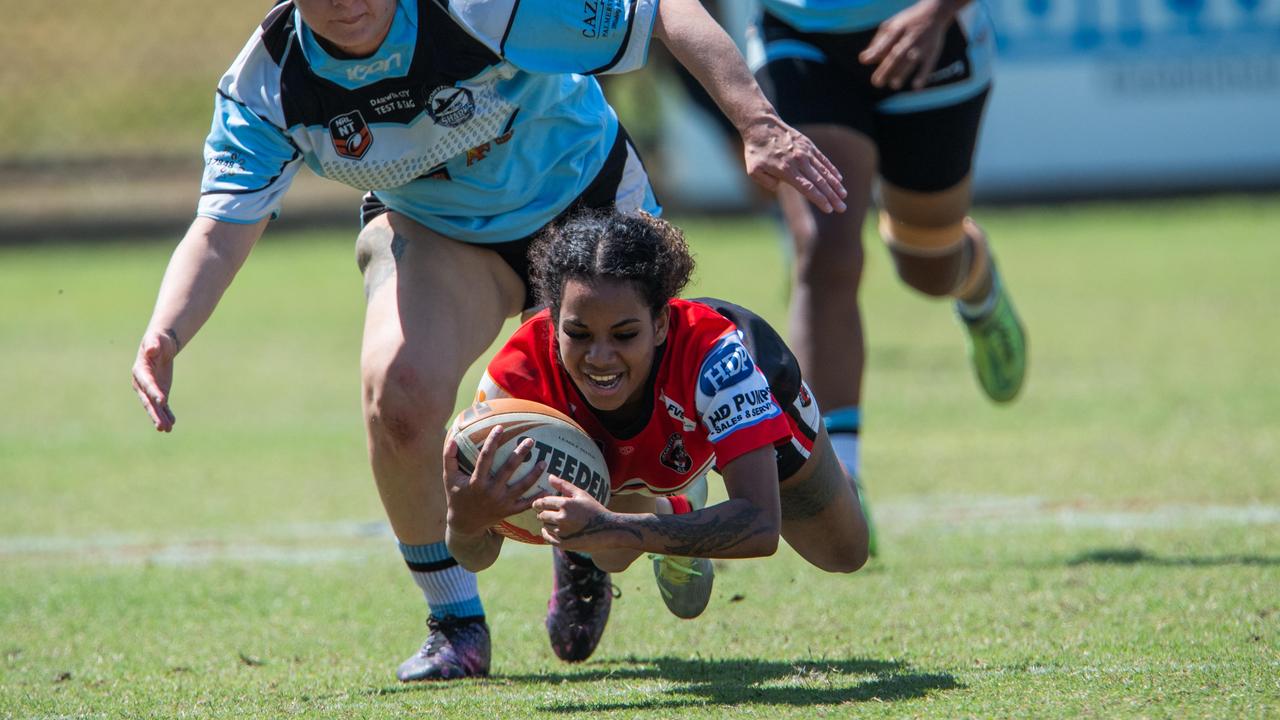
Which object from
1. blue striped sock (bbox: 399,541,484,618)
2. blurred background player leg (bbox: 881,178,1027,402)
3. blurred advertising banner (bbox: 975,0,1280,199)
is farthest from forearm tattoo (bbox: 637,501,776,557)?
blurred advertising banner (bbox: 975,0,1280,199)

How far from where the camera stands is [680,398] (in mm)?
3830

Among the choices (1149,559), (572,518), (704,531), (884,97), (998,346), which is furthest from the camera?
(998,346)

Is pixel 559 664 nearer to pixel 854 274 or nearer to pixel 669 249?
pixel 669 249

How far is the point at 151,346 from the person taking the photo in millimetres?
3760

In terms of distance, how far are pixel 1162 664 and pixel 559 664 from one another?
153 cm

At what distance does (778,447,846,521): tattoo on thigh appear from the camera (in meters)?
4.12

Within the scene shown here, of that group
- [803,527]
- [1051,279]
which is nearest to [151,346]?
[803,527]

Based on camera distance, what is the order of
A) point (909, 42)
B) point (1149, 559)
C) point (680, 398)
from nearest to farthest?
point (680, 398), point (1149, 559), point (909, 42)

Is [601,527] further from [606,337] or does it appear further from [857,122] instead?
[857,122]

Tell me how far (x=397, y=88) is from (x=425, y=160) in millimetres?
220

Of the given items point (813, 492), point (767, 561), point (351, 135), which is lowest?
point (767, 561)

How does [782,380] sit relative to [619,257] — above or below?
below

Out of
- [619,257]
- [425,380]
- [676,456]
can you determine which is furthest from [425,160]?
[676,456]

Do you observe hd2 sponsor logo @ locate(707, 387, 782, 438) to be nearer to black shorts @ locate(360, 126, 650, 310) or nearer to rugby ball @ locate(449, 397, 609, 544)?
rugby ball @ locate(449, 397, 609, 544)
